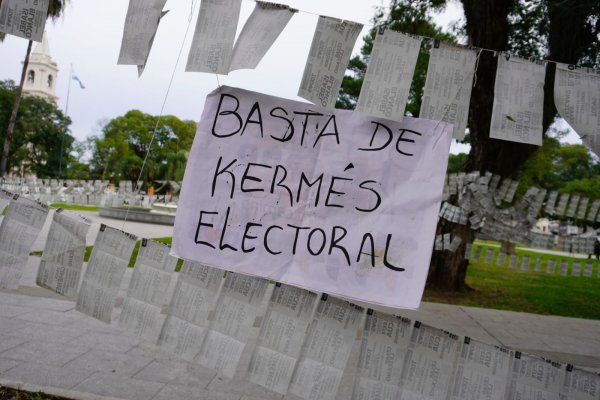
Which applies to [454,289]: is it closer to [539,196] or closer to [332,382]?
[539,196]

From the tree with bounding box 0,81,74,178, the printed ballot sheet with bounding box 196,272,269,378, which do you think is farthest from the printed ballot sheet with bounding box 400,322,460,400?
the tree with bounding box 0,81,74,178

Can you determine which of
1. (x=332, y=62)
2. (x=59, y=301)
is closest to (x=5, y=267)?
(x=332, y=62)

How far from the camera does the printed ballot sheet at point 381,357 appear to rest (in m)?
2.25

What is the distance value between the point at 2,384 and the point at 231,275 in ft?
6.23

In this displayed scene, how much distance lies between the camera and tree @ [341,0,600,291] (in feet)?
23.3

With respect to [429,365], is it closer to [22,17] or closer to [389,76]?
[389,76]

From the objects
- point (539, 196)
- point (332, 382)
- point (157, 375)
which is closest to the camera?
point (332, 382)

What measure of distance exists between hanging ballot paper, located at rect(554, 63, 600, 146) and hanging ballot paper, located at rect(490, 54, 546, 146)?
81mm

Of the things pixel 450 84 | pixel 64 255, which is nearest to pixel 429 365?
pixel 450 84

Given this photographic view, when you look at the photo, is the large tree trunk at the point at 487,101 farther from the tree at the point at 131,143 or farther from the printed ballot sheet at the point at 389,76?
the tree at the point at 131,143

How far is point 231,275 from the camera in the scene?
245 cm

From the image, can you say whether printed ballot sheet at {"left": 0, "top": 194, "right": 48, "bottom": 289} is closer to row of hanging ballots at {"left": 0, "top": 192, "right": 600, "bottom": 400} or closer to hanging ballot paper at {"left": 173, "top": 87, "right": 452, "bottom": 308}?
row of hanging ballots at {"left": 0, "top": 192, "right": 600, "bottom": 400}

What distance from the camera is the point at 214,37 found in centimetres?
227

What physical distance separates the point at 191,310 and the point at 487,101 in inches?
299
